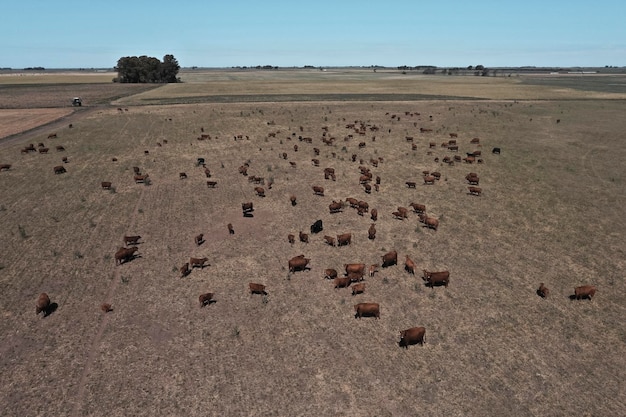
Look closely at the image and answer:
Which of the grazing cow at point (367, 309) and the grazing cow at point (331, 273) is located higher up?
the grazing cow at point (331, 273)

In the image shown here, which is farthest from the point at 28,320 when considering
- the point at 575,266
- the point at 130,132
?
the point at 130,132

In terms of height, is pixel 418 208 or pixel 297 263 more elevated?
pixel 418 208

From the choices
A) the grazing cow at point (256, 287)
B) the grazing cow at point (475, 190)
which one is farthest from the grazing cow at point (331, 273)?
the grazing cow at point (475, 190)

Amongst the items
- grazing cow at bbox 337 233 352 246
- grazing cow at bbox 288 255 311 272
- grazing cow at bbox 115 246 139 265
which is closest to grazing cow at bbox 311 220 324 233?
grazing cow at bbox 337 233 352 246

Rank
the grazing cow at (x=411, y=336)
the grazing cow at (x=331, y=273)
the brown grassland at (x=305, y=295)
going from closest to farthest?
the brown grassland at (x=305, y=295) → the grazing cow at (x=411, y=336) → the grazing cow at (x=331, y=273)

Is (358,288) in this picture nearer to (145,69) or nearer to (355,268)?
(355,268)

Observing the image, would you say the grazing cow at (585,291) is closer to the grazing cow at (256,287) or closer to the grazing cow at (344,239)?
the grazing cow at (344,239)

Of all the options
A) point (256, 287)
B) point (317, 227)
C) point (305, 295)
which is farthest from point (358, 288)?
point (317, 227)
